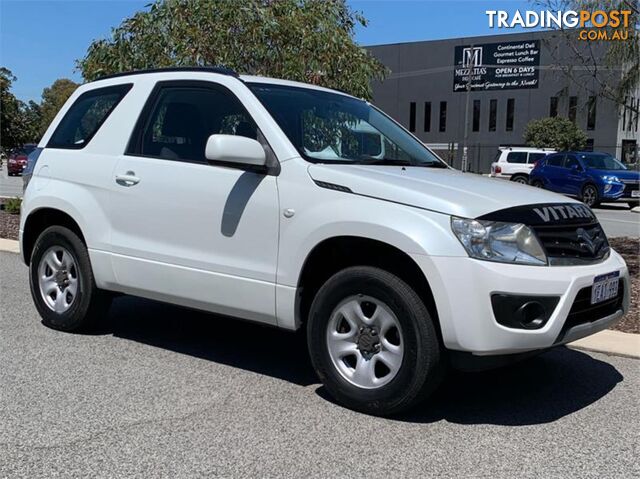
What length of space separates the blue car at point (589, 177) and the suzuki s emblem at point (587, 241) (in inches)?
727

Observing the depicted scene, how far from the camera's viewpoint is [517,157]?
28.8 metres

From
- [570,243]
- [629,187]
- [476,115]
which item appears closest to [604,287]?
[570,243]

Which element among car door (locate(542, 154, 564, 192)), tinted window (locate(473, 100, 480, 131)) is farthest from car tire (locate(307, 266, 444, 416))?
tinted window (locate(473, 100, 480, 131))

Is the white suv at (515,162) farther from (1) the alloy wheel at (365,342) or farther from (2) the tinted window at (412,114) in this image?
(2) the tinted window at (412,114)

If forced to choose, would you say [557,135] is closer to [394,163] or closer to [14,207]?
[14,207]

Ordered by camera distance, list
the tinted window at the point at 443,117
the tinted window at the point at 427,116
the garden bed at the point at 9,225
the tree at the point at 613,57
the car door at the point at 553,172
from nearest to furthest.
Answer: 1. the tree at the point at 613,57
2. the garden bed at the point at 9,225
3. the car door at the point at 553,172
4. the tinted window at the point at 443,117
5. the tinted window at the point at 427,116

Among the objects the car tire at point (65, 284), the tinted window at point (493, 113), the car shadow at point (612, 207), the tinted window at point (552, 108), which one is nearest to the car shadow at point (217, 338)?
the car tire at point (65, 284)

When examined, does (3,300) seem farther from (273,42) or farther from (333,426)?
(273,42)

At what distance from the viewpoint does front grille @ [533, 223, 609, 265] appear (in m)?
3.82

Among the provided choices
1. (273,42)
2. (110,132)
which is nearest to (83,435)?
(110,132)

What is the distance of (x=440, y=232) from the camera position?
369 cm

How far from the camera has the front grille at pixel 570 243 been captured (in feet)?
12.5

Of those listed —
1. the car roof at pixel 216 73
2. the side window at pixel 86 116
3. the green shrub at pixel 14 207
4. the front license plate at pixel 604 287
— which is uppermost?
the car roof at pixel 216 73

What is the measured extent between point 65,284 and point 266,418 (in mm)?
2511
